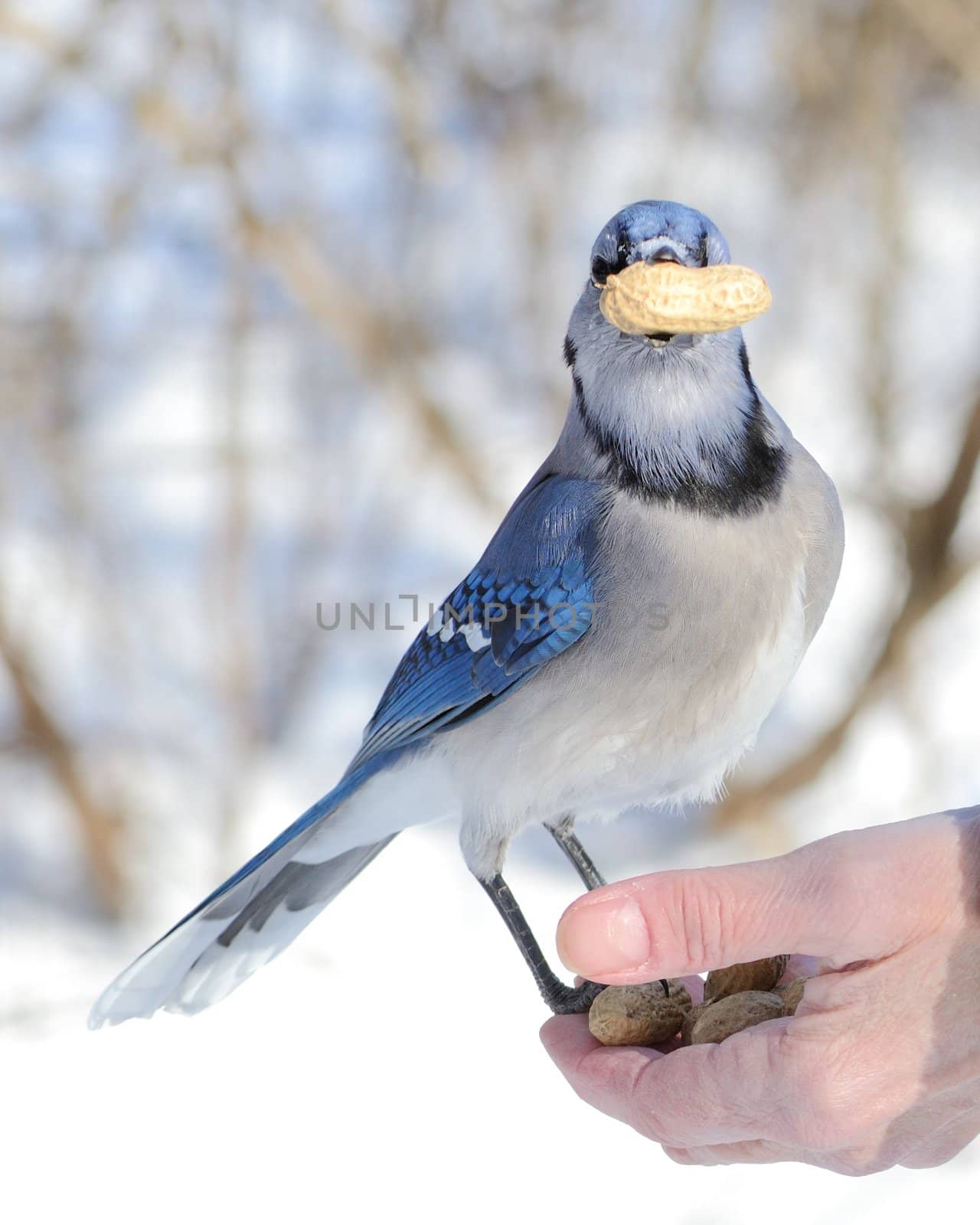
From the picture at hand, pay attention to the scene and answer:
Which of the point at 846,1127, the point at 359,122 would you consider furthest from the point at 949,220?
the point at 846,1127


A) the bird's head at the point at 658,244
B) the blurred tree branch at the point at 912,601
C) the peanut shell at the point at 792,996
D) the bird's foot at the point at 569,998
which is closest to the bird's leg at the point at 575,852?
the bird's foot at the point at 569,998

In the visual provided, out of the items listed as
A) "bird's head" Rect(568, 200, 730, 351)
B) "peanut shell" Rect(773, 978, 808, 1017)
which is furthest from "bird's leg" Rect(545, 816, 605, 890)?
"bird's head" Rect(568, 200, 730, 351)

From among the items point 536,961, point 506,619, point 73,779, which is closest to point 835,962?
point 536,961

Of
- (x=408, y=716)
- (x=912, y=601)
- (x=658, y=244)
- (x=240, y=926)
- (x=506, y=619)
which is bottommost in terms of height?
(x=240, y=926)

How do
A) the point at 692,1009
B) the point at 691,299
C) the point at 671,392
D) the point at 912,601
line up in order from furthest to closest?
the point at 912,601
the point at 692,1009
the point at 671,392
the point at 691,299

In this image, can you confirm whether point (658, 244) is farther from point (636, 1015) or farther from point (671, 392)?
point (636, 1015)

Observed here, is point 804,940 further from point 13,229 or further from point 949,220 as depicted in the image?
point 949,220

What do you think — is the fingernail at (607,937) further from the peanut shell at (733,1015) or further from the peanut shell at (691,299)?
the peanut shell at (691,299)
